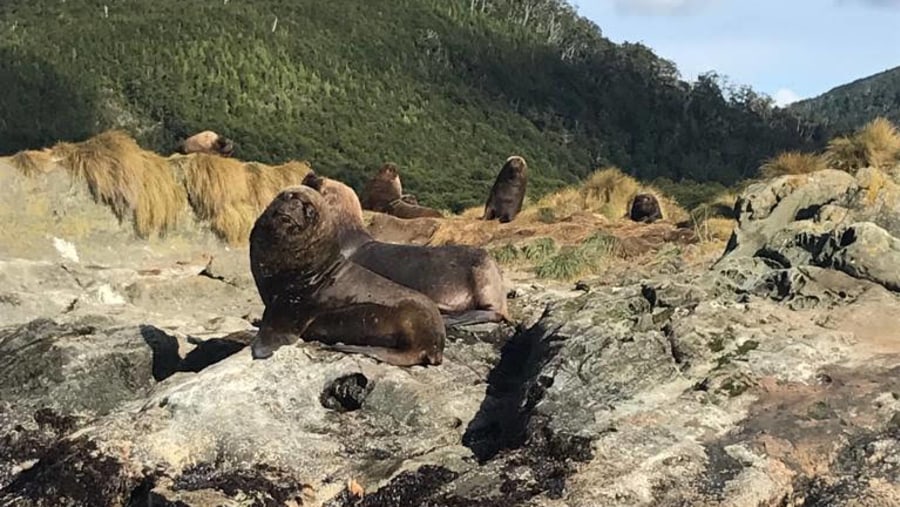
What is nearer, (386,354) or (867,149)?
(386,354)

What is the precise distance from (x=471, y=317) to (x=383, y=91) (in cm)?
9342

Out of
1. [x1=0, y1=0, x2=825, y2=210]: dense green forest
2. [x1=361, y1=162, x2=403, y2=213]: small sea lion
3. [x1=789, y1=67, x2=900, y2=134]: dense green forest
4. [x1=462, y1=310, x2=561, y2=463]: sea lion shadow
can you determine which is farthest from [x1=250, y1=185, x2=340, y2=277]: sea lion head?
[x1=789, y1=67, x2=900, y2=134]: dense green forest

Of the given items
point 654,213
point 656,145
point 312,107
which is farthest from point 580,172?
point 654,213

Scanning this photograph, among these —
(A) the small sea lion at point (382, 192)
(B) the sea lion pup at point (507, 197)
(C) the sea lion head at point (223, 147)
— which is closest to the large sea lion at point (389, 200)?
(A) the small sea lion at point (382, 192)

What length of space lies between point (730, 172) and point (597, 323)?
94.2 meters

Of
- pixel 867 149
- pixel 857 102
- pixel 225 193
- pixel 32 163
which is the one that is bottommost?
pixel 857 102

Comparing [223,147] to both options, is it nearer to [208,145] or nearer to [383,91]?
[208,145]

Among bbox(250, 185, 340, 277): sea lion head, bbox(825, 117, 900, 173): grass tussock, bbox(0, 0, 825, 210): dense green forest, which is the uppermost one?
bbox(825, 117, 900, 173): grass tussock

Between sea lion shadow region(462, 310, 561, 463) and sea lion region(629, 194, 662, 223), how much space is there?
8735mm

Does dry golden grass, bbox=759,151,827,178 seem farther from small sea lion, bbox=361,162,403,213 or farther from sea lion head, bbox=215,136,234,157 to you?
sea lion head, bbox=215,136,234,157

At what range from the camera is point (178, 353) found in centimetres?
834

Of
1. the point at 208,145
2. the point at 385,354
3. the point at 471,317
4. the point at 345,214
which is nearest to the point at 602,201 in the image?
the point at 208,145

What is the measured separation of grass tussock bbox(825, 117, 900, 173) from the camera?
43.5ft

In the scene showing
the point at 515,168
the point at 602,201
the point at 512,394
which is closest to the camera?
the point at 512,394
